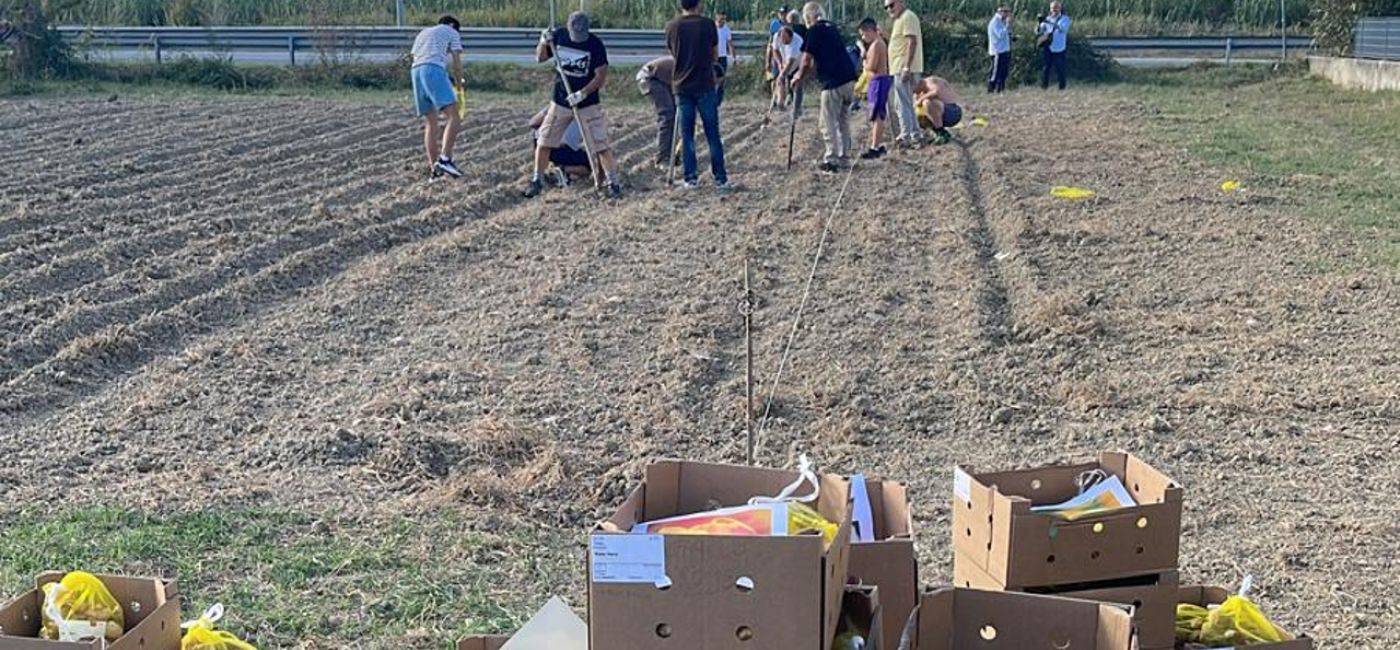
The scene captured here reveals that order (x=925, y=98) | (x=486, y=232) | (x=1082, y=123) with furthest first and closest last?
1. (x=1082, y=123)
2. (x=925, y=98)
3. (x=486, y=232)

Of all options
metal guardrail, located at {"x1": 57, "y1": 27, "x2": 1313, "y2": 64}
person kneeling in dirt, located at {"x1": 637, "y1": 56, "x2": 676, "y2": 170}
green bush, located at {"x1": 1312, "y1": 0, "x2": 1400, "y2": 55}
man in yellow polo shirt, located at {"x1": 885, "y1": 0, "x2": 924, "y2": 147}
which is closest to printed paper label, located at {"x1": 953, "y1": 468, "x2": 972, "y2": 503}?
person kneeling in dirt, located at {"x1": 637, "y1": 56, "x2": 676, "y2": 170}

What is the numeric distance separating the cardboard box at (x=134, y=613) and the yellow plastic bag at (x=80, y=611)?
2 cm

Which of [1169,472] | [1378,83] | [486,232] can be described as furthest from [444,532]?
[1378,83]

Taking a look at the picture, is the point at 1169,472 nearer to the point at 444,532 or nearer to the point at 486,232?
the point at 444,532

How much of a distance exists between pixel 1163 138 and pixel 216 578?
14236mm

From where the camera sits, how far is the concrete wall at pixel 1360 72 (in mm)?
22391

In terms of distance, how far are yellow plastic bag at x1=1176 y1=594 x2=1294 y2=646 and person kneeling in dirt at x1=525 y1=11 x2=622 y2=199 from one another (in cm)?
908

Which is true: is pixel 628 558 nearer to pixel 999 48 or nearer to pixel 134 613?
pixel 134 613

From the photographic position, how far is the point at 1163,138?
16859mm

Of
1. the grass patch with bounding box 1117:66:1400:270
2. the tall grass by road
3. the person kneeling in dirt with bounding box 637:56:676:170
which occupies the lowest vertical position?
the grass patch with bounding box 1117:66:1400:270

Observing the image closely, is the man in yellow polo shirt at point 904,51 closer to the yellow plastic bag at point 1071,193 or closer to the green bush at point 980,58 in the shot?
the yellow plastic bag at point 1071,193

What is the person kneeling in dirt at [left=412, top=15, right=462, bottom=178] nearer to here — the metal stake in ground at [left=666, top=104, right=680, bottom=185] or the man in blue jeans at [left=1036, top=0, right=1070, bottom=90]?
the metal stake in ground at [left=666, top=104, right=680, bottom=185]

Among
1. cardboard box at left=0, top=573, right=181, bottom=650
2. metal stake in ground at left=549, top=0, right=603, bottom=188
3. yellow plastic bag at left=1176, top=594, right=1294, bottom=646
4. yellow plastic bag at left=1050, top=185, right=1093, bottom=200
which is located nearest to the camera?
cardboard box at left=0, top=573, right=181, bottom=650

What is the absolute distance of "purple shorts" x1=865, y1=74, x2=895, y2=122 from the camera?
1491cm
